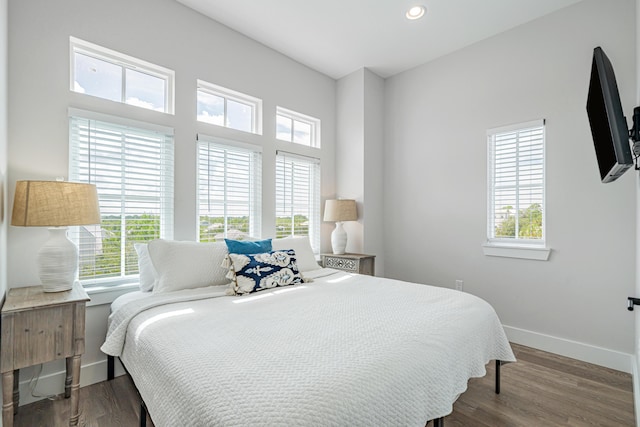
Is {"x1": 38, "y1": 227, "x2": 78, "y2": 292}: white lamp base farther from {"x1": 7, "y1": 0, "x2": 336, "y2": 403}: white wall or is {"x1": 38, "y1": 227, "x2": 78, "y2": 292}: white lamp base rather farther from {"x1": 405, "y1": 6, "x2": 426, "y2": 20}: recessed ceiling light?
{"x1": 405, "y1": 6, "x2": 426, "y2": 20}: recessed ceiling light

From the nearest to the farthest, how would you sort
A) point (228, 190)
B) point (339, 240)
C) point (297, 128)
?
point (228, 190) < point (339, 240) < point (297, 128)

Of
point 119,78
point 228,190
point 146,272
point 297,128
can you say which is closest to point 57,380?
point 146,272

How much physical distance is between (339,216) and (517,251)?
6.02ft

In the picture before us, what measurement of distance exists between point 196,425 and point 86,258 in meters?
1.91

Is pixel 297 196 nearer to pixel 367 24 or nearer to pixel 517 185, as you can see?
pixel 367 24

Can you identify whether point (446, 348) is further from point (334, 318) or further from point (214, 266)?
point (214, 266)

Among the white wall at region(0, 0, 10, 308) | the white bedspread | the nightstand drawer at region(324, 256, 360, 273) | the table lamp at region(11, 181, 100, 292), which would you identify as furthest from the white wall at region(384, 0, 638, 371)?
the white wall at region(0, 0, 10, 308)

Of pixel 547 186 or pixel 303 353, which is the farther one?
pixel 547 186

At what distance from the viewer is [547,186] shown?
2842 mm

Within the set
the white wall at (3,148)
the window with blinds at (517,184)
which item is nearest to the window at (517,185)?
the window with blinds at (517,184)

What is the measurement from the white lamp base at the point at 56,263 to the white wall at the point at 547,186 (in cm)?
329

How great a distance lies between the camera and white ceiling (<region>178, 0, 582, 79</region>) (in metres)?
2.75

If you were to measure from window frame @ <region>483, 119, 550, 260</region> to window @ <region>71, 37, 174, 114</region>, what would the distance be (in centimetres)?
315

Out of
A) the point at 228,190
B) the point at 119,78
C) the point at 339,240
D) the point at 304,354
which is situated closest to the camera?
the point at 304,354
